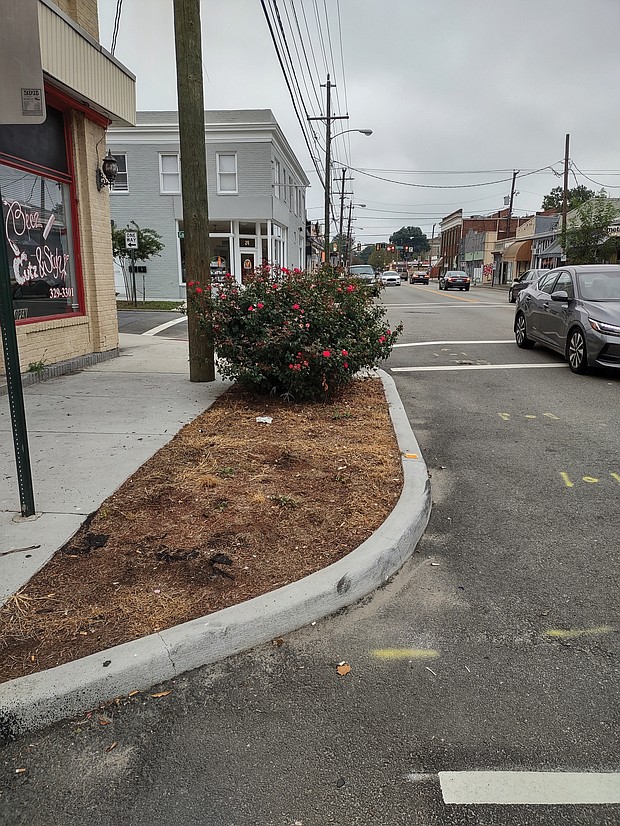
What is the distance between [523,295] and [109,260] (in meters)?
7.97

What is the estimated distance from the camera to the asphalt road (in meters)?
2.14

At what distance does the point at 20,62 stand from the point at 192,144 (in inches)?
183

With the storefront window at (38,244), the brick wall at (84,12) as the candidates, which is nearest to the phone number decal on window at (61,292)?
the storefront window at (38,244)

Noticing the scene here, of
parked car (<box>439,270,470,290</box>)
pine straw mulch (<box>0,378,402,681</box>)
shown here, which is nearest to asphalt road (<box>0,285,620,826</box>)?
pine straw mulch (<box>0,378,402,681</box>)

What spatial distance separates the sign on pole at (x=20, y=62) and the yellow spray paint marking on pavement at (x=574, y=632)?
3.73 metres

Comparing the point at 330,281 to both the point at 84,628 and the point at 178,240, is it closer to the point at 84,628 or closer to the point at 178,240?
the point at 84,628

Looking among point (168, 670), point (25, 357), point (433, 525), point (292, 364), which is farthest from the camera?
point (25, 357)

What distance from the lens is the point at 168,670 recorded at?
2.76 m

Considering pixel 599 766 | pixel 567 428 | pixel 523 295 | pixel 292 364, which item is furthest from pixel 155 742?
pixel 523 295

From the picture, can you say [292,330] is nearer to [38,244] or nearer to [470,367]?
[38,244]

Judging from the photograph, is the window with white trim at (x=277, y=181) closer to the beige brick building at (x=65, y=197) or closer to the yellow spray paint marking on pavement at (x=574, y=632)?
the beige brick building at (x=65, y=197)

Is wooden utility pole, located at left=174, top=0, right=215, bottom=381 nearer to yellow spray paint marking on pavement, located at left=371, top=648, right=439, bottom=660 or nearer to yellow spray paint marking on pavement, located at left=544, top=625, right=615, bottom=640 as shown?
yellow spray paint marking on pavement, located at left=371, top=648, right=439, bottom=660

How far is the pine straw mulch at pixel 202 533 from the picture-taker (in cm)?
299

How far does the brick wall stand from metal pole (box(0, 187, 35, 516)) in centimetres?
734
